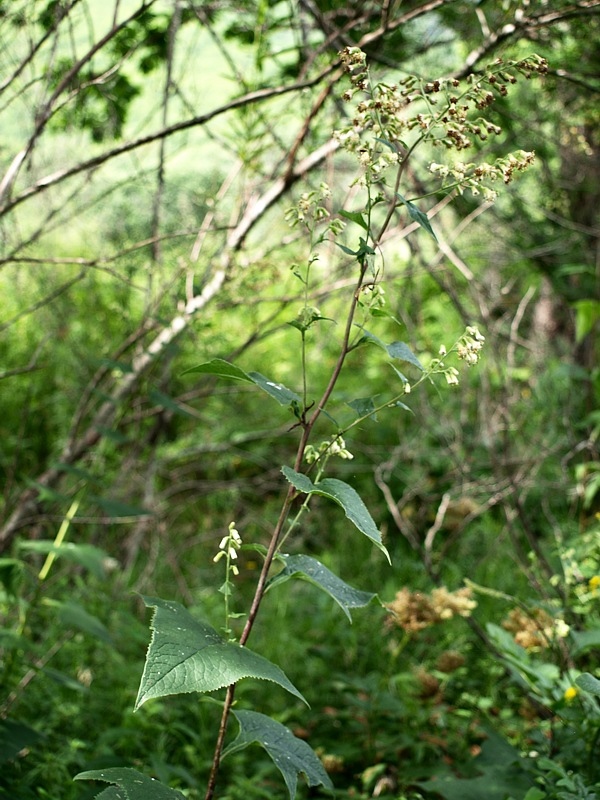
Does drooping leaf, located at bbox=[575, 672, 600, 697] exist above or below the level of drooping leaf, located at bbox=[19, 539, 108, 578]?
above

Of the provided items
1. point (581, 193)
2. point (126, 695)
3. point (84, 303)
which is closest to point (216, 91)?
point (84, 303)

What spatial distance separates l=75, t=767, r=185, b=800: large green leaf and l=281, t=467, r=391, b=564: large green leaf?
1.39ft

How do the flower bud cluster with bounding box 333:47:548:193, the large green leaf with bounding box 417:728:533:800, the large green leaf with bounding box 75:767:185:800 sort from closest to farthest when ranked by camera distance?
the large green leaf with bounding box 75:767:185:800, the flower bud cluster with bounding box 333:47:548:193, the large green leaf with bounding box 417:728:533:800

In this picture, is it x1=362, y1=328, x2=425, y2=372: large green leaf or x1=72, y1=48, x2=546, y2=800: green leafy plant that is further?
x1=362, y1=328, x2=425, y2=372: large green leaf

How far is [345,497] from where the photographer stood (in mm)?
1011

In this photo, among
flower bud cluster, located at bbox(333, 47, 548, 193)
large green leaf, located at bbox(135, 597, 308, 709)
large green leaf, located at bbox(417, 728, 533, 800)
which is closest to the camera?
large green leaf, located at bbox(135, 597, 308, 709)

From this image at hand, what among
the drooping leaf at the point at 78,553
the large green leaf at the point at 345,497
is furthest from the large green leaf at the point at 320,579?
the drooping leaf at the point at 78,553

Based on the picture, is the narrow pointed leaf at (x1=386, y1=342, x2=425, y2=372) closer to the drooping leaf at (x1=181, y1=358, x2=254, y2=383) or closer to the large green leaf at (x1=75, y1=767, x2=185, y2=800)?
the drooping leaf at (x1=181, y1=358, x2=254, y2=383)

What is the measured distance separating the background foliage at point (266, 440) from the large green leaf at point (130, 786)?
515mm

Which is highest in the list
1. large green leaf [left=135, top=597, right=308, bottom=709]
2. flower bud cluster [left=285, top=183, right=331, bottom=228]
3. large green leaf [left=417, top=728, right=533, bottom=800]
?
flower bud cluster [left=285, top=183, right=331, bottom=228]

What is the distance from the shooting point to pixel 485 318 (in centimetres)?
231

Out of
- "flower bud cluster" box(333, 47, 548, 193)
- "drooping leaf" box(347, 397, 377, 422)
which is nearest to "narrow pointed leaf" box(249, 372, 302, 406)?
"drooping leaf" box(347, 397, 377, 422)

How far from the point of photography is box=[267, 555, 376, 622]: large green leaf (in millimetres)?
1086

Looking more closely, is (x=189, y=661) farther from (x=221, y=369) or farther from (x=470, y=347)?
(x=470, y=347)
